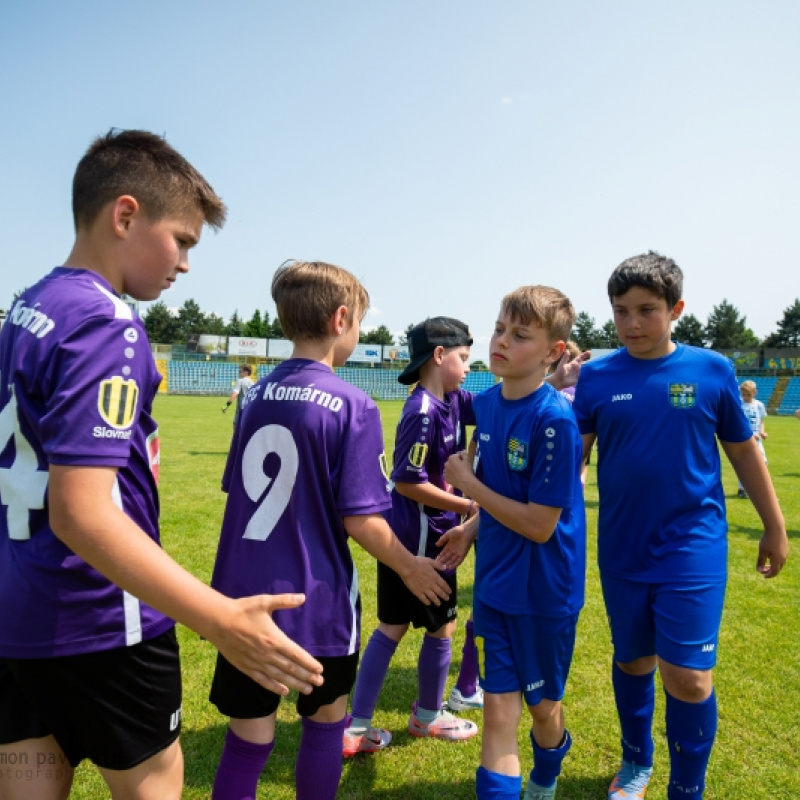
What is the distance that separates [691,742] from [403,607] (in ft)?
4.52

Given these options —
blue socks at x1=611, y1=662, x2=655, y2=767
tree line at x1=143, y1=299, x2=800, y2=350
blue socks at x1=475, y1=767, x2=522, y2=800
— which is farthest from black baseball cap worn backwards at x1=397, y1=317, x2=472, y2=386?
tree line at x1=143, y1=299, x2=800, y2=350

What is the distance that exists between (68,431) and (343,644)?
1203mm

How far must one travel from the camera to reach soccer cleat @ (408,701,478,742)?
3330 mm

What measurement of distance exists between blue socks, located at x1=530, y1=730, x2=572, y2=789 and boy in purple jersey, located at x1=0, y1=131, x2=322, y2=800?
56.8 inches

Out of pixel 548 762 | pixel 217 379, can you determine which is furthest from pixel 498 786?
pixel 217 379

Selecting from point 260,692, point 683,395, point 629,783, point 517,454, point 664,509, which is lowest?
point 629,783

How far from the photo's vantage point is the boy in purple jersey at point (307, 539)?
2061mm

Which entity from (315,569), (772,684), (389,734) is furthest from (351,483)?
(772,684)

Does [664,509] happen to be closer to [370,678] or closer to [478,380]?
[370,678]

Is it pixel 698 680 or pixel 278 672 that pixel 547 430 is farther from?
pixel 278 672

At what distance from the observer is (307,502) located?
2.08 meters

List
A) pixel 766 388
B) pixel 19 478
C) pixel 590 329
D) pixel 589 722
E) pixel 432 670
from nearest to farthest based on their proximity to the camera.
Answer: pixel 19 478, pixel 432 670, pixel 589 722, pixel 766 388, pixel 590 329

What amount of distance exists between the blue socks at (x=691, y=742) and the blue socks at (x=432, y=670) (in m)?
1.15

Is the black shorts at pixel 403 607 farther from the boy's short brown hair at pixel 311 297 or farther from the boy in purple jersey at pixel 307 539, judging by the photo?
the boy's short brown hair at pixel 311 297
